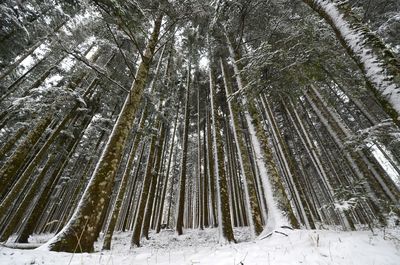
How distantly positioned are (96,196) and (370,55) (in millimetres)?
5598

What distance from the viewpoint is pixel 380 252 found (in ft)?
12.0

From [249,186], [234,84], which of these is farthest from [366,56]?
[234,84]

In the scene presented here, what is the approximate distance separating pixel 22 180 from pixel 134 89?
24.4ft

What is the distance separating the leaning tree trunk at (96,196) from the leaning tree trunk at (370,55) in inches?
184

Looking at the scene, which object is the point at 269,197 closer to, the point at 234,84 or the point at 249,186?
the point at 249,186

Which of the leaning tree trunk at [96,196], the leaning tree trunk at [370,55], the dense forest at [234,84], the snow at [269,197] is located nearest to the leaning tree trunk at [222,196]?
the dense forest at [234,84]

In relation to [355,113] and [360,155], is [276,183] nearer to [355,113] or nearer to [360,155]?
[360,155]

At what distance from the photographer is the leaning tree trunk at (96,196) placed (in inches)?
161

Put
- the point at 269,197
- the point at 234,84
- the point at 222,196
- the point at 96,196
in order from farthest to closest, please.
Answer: the point at 234,84
the point at 222,196
the point at 269,197
the point at 96,196

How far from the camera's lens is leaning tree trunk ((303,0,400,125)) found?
2725 millimetres

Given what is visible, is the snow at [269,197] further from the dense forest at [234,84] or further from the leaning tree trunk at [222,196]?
the leaning tree trunk at [222,196]

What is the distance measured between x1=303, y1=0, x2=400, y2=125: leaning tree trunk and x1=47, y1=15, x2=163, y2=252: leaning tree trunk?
184 inches

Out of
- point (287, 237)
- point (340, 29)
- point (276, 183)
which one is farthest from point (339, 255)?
point (340, 29)

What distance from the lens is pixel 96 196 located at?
4641mm
